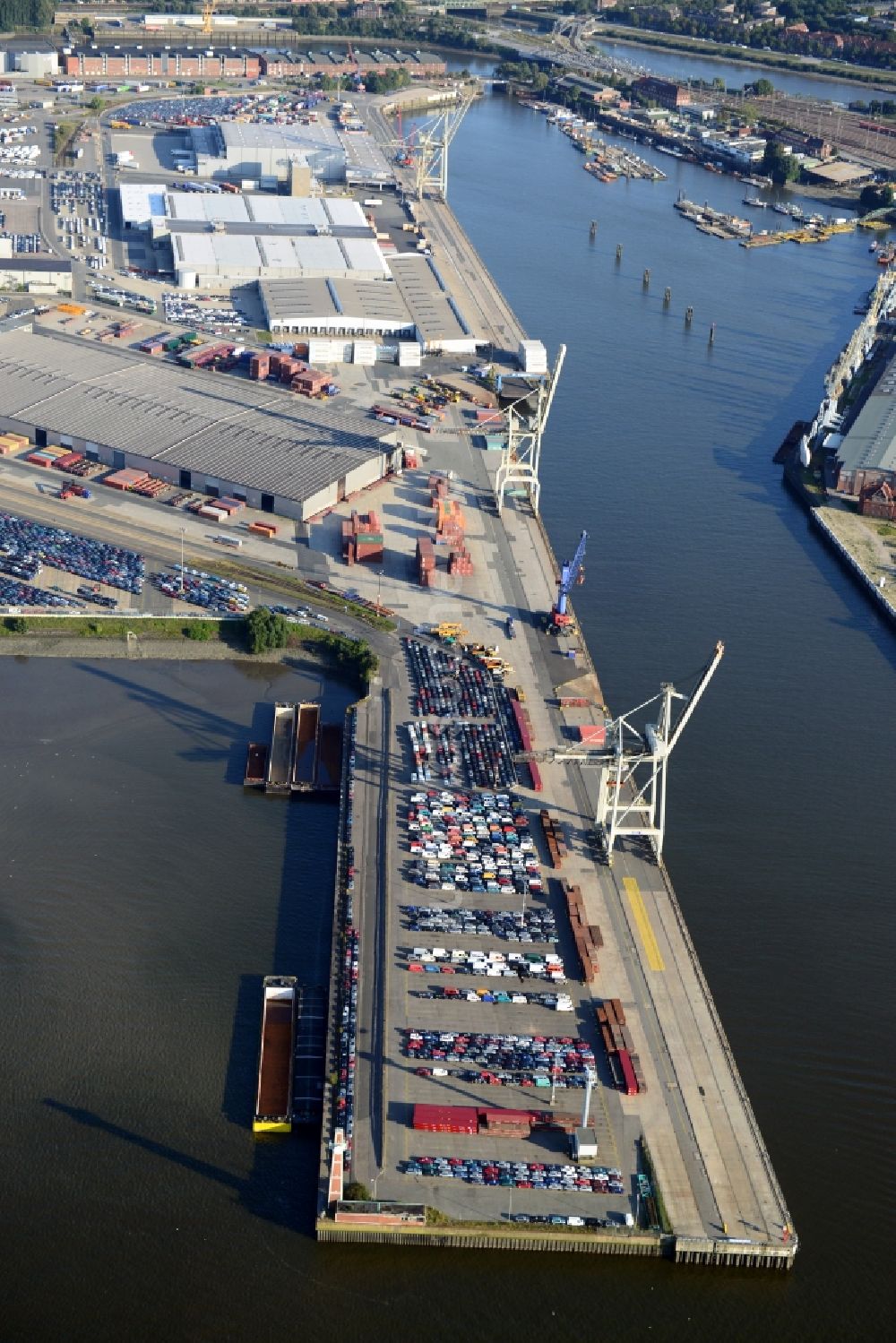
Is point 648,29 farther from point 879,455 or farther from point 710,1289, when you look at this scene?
point 710,1289

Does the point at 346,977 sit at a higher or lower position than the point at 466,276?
higher

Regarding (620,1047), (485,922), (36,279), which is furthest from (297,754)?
(36,279)

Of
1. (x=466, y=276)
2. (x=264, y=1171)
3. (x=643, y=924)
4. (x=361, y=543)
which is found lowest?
(x=466, y=276)

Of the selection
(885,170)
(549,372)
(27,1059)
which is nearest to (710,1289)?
(27,1059)

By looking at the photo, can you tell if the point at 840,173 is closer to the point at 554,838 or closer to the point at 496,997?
the point at 554,838

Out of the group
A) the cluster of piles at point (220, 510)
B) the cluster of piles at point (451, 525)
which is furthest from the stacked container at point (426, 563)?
the cluster of piles at point (220, 510)

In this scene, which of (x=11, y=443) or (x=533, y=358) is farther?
(x=533, y=358)

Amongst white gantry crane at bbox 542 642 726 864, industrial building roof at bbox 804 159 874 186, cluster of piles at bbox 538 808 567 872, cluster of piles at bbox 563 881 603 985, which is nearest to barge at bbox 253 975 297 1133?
cluster of piles at bbox 563 881 603 985
